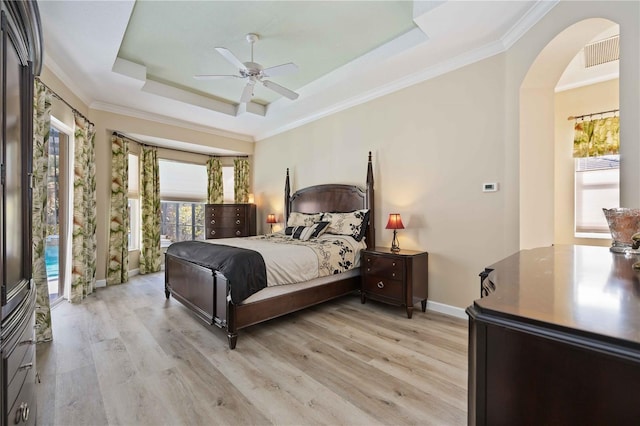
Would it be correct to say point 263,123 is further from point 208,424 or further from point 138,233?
point 208,424

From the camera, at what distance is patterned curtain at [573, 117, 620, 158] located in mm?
3549

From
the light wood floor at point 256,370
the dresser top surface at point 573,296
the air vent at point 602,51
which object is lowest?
the light wood floor at point 256,370

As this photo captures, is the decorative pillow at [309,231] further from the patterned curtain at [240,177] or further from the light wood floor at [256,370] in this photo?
the patterned curtain at [240,177]

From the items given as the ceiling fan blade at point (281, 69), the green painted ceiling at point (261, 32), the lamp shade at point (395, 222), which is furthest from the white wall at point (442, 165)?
the ceiling fan blade at point (281, 69)

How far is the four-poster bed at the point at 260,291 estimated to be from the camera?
266 cm

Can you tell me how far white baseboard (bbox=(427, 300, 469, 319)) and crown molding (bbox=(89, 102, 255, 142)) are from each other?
4.86 metres

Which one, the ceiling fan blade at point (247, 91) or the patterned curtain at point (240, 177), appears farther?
the patterned curtain at point (240, 177)

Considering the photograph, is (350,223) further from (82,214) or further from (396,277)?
(82,214)

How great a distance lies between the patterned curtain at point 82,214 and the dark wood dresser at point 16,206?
2.89 meters

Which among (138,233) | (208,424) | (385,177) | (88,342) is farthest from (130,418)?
(138,233)

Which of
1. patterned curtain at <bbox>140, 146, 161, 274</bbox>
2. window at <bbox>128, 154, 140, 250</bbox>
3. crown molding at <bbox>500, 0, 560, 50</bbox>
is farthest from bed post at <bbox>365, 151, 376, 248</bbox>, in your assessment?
window at <bbox>128, 154, 140, 250</bbox>

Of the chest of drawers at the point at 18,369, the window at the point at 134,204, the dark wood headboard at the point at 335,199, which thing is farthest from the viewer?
the window at the point at 134,204

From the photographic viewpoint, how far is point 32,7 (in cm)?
131

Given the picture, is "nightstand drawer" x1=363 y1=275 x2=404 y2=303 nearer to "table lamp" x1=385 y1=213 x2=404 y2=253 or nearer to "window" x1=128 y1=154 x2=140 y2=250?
"table lamp" x1=385 y1=213 x2=404 y2=253
